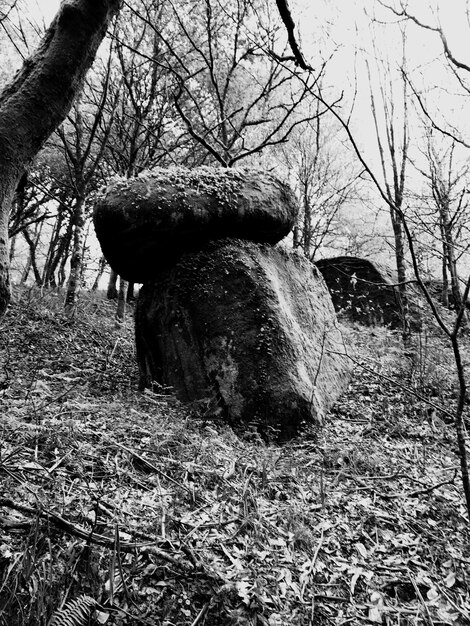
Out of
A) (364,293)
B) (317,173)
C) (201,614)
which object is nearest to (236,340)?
(201,614)

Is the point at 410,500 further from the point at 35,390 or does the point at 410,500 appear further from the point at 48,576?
the point at 35,390

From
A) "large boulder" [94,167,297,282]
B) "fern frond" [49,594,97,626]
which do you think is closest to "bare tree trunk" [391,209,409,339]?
"large boulder" [94,167,297,282]

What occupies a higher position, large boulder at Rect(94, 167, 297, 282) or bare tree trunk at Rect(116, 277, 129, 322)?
large boulder at Rect(94, 167, 297, 282)

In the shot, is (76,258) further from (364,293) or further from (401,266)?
(364,293)

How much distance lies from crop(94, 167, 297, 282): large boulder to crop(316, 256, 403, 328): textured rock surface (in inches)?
168

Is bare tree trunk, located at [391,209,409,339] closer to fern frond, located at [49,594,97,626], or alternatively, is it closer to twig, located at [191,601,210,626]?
twig, located at [191,601,210,626]

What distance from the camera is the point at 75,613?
141cm

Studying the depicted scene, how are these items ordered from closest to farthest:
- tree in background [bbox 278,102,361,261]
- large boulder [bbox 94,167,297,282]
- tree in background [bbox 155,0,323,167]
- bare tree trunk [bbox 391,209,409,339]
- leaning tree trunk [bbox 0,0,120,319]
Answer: leaning tree trunk [bbox 0,0,120,319] → large boulder [bbox 94,167,297,282] → bare tree trunk [bbox 391,209,409,339] → tree in background [bbox 155,0,323,167] → tree in background [bbox 278,102,361,261]

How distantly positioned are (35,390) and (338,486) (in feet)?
9.22

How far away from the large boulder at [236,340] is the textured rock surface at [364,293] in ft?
14.1

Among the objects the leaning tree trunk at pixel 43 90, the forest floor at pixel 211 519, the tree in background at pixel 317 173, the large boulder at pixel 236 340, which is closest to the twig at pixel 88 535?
the forest floor at pixel 211 519

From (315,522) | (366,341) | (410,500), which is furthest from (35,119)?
(366,341)

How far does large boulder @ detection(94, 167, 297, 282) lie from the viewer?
4262 mm

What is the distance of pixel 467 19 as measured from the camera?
481 centimetres
